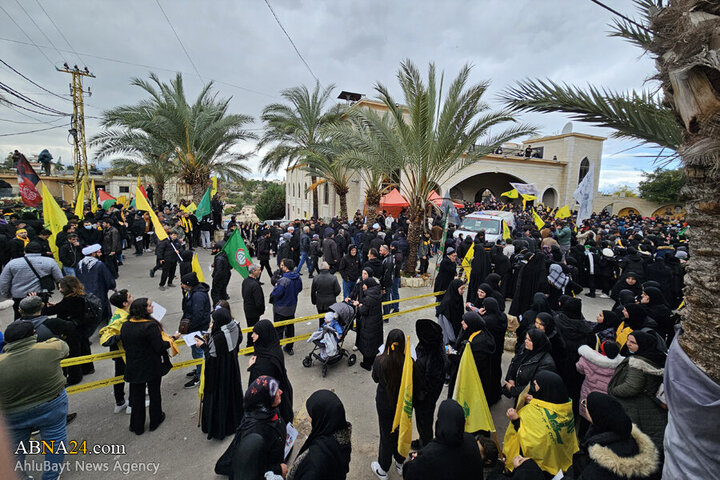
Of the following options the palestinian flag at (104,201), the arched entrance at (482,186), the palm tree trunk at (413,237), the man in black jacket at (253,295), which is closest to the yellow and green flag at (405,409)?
the man in black jacket at (253,295)

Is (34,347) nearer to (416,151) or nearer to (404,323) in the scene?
(404,323)

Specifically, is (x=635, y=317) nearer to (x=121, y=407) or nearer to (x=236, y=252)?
(x=236, y=252)

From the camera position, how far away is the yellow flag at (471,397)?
3.39 m

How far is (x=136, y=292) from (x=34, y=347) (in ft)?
21.1

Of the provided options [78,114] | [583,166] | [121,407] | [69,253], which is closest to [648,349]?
[121,407]

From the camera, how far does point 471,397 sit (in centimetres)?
343

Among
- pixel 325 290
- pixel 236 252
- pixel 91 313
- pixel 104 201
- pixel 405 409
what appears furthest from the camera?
pixel 104 201

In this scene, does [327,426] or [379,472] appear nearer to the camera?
[327,426]

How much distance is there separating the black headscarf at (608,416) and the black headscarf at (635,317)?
2.59 m

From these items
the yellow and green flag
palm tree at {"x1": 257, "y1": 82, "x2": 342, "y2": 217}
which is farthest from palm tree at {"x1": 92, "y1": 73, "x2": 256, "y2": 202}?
the yellow and green flag

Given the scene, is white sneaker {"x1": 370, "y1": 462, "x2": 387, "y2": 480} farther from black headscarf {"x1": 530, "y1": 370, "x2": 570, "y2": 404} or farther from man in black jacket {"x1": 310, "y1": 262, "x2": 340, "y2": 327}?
man in black jacket {"x1": 310, "y1": 262, "x2": 340, "y2": 327}

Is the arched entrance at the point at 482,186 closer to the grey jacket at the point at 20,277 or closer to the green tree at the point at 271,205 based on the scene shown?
the green tree at the point at 271,205

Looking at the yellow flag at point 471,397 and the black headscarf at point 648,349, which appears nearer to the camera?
the black headscarf at point 648,349

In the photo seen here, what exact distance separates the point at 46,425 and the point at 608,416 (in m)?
4.85
